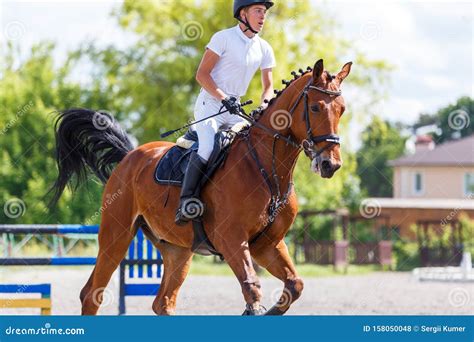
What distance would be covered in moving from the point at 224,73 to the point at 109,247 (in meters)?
2.10

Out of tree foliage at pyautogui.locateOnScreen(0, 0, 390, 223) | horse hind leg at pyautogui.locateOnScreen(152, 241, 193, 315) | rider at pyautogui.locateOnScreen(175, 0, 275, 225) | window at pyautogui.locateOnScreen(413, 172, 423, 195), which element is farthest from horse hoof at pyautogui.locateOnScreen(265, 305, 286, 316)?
window at pyautogui.locateOnScreen(413, 172, 423, 195)

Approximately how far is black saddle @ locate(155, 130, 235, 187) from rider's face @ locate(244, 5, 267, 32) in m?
0.95

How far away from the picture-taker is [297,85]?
24.4 feet

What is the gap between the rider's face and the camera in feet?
25.4

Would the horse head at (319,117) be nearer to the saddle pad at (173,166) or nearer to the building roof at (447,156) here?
the saddle pad at (173,166)

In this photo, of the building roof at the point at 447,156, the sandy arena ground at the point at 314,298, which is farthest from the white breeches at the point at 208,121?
the building roof at the point at 447,156

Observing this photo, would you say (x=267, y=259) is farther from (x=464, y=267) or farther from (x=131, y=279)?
(x=464, y=267)

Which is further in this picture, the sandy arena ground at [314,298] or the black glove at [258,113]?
the sandy arena ground at [314,298]

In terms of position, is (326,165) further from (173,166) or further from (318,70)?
(173,166)

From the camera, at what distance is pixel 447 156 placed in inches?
2092

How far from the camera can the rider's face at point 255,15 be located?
7754 millimetres

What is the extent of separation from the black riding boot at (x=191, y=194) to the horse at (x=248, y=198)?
0.11m

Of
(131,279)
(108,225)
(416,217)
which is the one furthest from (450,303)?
(416,217)

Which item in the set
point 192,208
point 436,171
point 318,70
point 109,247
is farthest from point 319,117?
point 436,171
